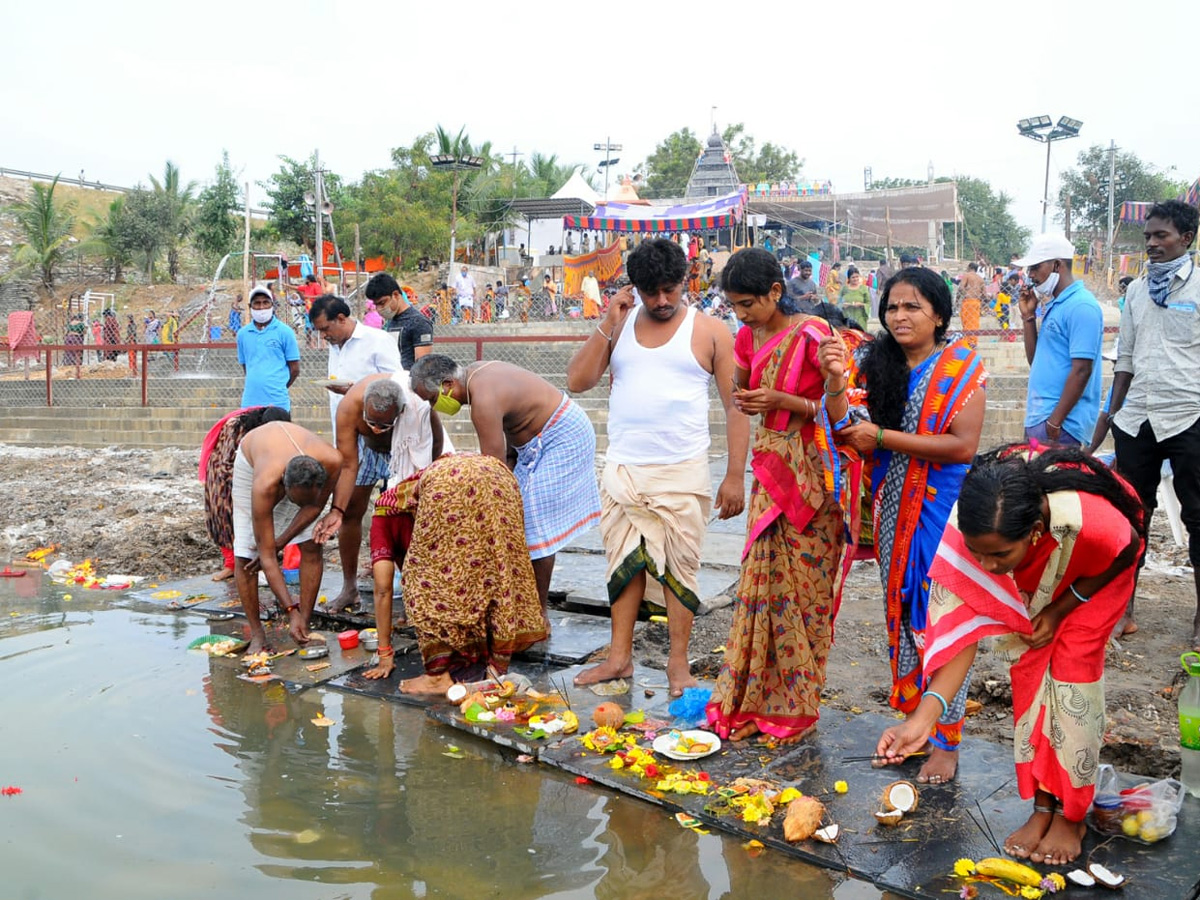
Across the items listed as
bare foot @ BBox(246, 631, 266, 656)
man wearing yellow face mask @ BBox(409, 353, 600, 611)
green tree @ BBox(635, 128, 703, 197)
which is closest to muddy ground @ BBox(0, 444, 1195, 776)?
man wearing yellow face mask @ BBox(409, 353, 600, 611)

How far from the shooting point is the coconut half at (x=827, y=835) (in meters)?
2.88

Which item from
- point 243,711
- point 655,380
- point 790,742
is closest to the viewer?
point 790,742

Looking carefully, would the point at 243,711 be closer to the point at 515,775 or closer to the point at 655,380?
the point at 515,775

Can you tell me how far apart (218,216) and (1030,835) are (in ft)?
119

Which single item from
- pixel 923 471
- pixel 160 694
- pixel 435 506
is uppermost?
pixel 923 471

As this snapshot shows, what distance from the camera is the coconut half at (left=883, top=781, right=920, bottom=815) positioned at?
2.97 meters

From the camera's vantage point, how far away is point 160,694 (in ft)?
15.2

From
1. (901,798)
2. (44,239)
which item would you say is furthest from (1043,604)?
(44,239)

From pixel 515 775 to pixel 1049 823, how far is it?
187 centimetres

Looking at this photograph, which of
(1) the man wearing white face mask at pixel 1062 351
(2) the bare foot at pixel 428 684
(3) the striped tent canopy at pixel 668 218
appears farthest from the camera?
(3) the striped tent canopy at pixel 668 218

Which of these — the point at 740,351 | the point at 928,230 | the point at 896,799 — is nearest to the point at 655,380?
the point at 740,351

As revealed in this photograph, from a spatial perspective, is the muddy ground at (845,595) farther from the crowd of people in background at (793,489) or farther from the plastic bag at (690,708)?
the plastic bag at (690,708)

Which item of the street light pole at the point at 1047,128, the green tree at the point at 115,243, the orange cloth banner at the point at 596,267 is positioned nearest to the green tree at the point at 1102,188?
the street light pole at the point at 1047,128

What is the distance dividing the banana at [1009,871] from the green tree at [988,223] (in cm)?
5201
